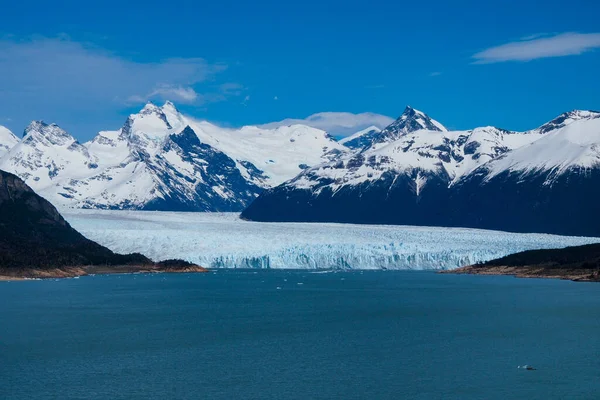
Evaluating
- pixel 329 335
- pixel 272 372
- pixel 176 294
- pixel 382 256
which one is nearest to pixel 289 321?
pixel 329 335

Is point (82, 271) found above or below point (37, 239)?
below

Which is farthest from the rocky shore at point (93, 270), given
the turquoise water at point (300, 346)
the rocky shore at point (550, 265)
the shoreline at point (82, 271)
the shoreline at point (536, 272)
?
the rocky shore at point (550, 265)

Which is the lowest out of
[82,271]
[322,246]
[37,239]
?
[82,271]

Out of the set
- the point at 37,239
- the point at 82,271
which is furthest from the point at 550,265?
the point at 37,239

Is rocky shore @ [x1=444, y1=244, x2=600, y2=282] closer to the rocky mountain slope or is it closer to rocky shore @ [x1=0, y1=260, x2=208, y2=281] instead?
rocky shore @ [x1=0, y1=260, x2=208, y2=281]

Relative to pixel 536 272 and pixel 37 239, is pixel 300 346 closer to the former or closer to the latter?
pixel 536 272

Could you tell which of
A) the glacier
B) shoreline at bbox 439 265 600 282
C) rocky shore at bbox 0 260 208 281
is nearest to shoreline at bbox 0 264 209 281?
rocky shore at bbox 0 260 208 281
